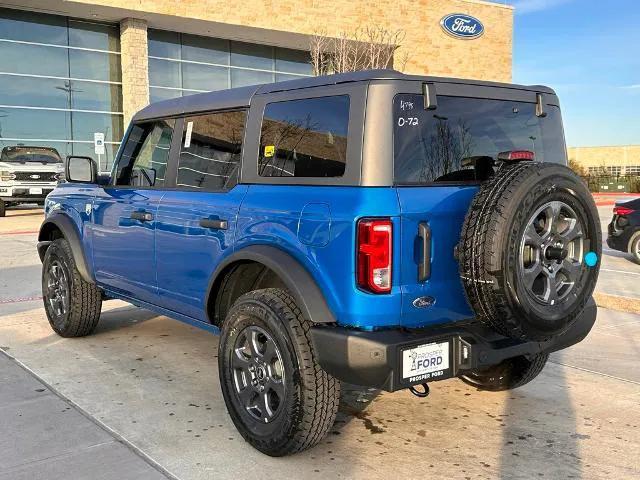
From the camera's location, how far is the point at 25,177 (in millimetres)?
18609

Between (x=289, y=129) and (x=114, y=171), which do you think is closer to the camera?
(x=289, y=129)

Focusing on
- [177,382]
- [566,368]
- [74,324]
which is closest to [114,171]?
[74,324]

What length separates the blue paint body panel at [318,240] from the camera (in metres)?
2.94

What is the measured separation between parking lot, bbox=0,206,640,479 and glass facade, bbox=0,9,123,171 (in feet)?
64.9

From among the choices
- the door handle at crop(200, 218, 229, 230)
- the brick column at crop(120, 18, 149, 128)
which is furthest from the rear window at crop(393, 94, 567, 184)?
the brick column at crop(120, 18, 149, 128)

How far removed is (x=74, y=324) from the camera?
17.9ft

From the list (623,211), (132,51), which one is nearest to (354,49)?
(132,51)

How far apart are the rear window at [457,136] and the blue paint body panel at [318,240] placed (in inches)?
4.7

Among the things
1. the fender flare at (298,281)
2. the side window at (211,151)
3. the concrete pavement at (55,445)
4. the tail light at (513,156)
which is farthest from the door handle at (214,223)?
the tail light at (513,156)

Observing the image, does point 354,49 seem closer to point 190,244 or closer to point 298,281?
point 190,244

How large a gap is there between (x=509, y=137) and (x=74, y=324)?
3871 millimetres

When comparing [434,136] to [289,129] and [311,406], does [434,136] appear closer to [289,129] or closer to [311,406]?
[289,129]

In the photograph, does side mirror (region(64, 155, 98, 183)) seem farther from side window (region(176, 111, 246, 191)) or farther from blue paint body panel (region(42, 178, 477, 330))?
side window (region(176, 111, 246, 191))

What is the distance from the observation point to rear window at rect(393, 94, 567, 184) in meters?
3.08
